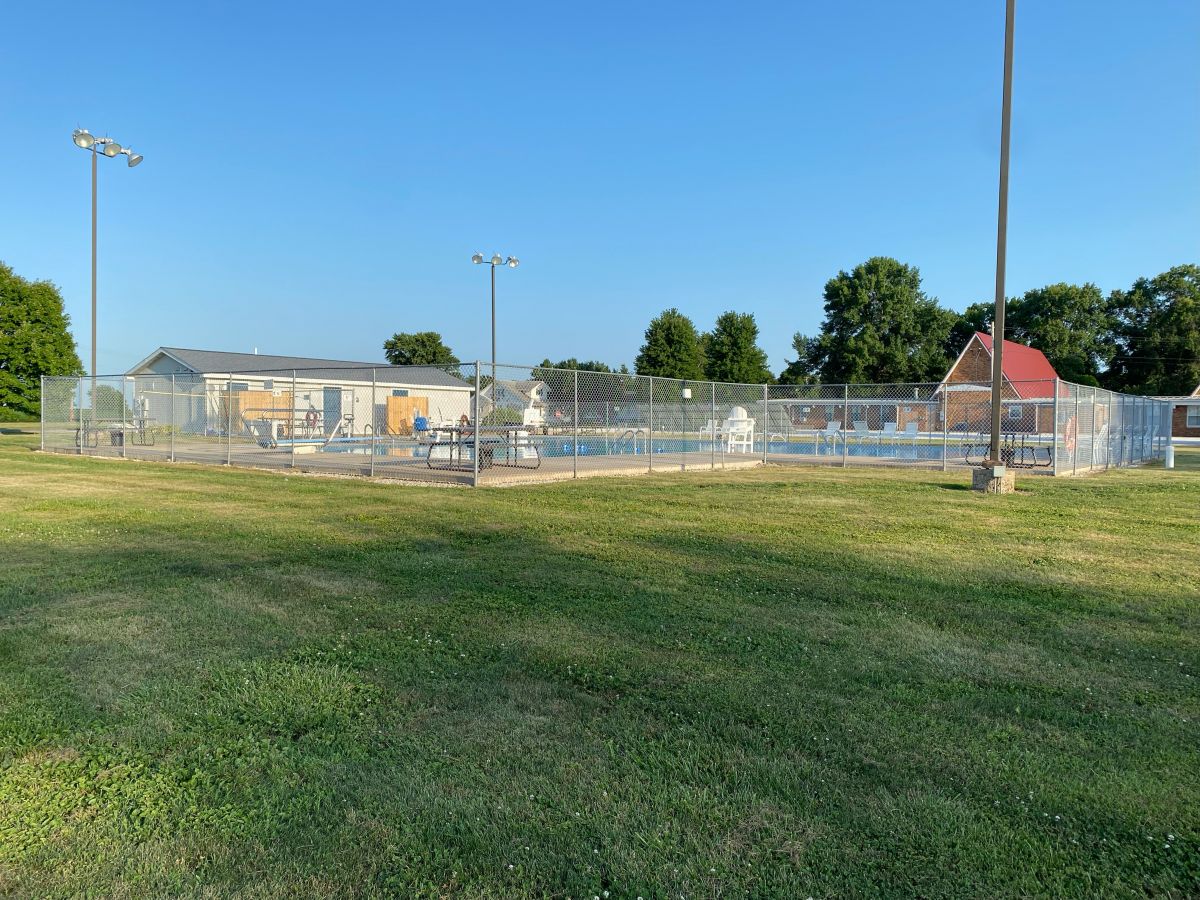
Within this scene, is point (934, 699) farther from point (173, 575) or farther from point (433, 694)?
point (173, 575)

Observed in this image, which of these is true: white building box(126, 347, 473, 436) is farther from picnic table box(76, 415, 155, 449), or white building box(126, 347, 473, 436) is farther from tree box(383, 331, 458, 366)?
tree box(383, 331, 458, 366)

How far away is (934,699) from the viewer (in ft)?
11.7

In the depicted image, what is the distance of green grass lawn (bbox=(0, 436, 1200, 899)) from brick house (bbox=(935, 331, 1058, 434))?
27.0m

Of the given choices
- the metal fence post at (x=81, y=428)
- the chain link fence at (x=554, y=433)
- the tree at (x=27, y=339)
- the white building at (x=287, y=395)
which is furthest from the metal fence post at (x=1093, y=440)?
the tree at (x=27, y=339)

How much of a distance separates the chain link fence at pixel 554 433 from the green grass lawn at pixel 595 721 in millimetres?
7467

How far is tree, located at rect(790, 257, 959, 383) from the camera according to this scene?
58.2 meters

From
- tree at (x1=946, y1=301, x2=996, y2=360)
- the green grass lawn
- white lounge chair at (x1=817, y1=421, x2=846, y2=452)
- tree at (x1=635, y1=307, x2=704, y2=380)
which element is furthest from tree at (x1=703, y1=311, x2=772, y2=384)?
the green grass lawn

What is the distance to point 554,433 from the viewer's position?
21641mm

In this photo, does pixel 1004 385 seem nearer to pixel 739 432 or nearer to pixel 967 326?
pixel 739 432

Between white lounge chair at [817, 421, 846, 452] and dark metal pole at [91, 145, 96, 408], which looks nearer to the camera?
dark metal pole at [91, 145, 96, 408]

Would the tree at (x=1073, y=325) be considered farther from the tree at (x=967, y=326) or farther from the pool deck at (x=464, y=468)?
the pool deck at (x=464, y=468)

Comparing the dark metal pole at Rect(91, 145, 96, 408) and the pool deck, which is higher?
the dark metal pole at Rect(91, 145, 96, 408)

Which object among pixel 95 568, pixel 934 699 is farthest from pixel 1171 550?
pixel 95 568

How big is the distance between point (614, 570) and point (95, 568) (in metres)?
4.20
